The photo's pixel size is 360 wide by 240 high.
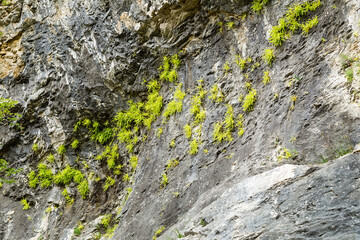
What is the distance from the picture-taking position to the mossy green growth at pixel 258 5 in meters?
6.72

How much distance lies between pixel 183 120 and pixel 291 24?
3360mm

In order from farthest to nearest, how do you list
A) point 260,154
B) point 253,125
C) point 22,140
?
point 22,140, point 253,125, point 260,154

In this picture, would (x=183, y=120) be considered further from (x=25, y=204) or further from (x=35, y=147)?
(x=25, y=204)

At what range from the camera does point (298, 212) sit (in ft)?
11.2

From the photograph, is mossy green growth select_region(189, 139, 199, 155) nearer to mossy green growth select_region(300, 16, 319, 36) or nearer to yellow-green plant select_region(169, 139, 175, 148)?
yellow-green plant select_region(169, 139, 175, 148)

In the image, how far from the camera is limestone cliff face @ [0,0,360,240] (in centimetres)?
401

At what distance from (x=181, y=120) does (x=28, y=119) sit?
6.50m

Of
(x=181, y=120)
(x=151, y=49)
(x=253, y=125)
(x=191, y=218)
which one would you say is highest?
(x=151, y=49)

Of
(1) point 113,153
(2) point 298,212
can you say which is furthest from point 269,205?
(1) point 113,153

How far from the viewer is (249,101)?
20.1 feet

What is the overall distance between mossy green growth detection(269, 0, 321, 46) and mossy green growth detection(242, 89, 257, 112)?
110 cm

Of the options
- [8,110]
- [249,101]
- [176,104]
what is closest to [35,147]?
[8,110]

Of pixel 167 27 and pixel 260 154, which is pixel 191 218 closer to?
pixel 260 154

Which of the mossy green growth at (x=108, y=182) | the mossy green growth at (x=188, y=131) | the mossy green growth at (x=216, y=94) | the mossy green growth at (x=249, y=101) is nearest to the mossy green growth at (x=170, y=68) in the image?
the mossy green growth at (x=216, y=94)
